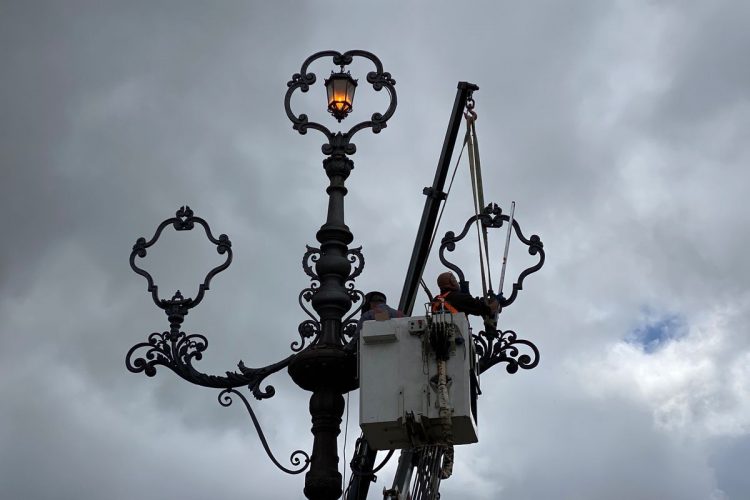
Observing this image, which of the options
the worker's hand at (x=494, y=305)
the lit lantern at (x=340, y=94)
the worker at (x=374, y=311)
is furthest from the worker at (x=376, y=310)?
the lit lantern at (x=340, y=94)

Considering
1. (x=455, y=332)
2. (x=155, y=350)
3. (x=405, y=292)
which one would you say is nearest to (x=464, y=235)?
(x=405, y=292)

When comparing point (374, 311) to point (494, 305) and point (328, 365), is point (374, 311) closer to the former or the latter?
point (328, 365)

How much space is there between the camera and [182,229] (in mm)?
16516

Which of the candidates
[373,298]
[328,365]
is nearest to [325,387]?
[328,365]

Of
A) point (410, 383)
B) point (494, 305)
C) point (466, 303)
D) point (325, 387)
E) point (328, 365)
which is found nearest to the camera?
point (410, 383)

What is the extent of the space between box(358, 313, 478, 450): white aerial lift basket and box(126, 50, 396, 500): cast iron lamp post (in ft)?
1.89

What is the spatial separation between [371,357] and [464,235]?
2.28 meters

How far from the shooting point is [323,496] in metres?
14.7

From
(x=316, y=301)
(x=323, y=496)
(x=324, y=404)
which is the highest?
(x=316, y=301)

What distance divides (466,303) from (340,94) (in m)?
2.56

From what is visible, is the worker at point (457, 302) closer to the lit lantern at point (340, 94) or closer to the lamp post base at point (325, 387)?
the lamp post base at point (325, 387)

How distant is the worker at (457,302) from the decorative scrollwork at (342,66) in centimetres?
171

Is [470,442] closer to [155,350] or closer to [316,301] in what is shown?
[316,301]

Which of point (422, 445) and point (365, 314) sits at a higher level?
point (365, 314)
